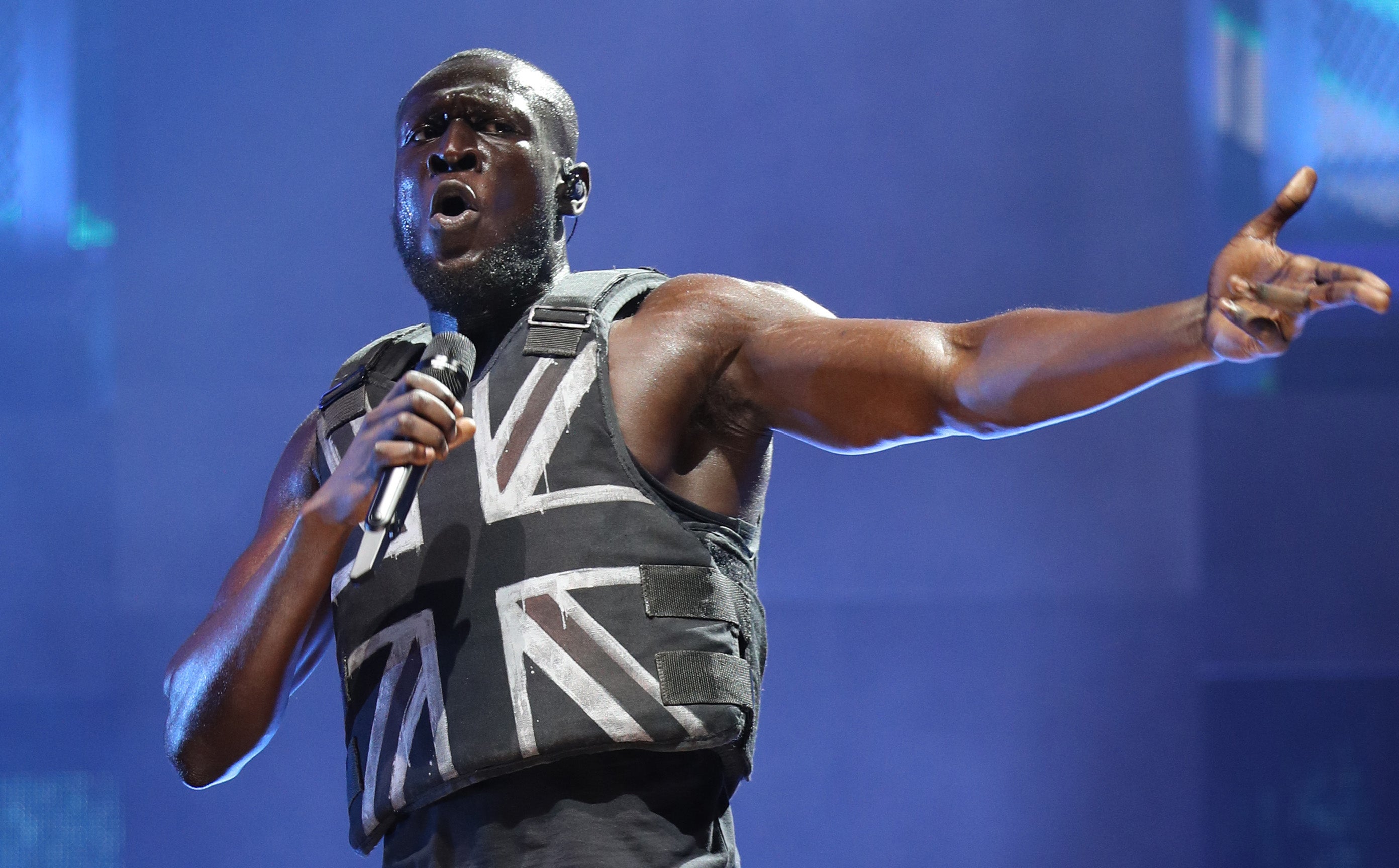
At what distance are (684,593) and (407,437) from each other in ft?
1.31

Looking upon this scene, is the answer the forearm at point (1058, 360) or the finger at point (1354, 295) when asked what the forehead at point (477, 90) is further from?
the finger at point (1354, 295)

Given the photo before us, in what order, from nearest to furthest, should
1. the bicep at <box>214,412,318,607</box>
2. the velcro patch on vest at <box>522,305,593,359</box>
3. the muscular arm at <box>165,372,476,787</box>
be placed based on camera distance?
1. the muscular arm at <box>165,372,476,787</box>
2. the velcro patch on vest at <box>522,305,593,359</box>
3. the bicep at <box>214,412,318,607</box>

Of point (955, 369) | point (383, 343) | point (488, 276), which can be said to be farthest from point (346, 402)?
point (955, 369)

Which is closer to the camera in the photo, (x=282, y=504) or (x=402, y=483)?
(x=402, y=483)

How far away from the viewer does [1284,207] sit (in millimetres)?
1189

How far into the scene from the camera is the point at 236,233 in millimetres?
3281

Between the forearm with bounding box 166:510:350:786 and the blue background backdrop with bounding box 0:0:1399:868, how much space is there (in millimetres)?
1570

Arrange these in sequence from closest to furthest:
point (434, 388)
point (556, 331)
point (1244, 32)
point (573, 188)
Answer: point (434, 388) < point (556, 331) < point (573, 188) < point (1244, 32)

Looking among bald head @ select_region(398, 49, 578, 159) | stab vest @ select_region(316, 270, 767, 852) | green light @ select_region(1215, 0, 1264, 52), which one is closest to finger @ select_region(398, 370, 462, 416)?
stab vest @ select_region(316, 270, 767, 852)

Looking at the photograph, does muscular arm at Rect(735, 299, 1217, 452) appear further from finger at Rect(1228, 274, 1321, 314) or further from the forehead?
the forehead

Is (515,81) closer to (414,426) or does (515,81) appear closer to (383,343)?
(383,343)

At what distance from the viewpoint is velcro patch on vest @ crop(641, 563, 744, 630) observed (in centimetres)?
152

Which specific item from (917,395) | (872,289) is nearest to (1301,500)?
(872,289)

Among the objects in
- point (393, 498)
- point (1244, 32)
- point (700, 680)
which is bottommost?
point (700, 680)
